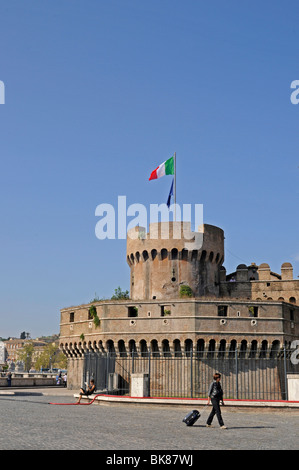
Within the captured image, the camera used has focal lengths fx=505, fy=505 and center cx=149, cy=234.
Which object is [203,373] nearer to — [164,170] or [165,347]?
[165,347]

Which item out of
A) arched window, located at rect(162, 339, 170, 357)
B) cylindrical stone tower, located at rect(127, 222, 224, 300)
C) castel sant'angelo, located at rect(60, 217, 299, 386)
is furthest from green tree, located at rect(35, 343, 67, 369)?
arched window, located at rect(162, 339, 170, 357)

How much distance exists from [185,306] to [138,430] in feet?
70.0

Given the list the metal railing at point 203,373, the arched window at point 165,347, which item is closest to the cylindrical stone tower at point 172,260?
the arched window at point 165,347

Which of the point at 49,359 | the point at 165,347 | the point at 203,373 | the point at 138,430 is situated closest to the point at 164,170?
the point at 165,347

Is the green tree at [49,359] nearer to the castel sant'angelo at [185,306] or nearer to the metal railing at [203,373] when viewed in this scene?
the castel sant'angelo at [185,306]

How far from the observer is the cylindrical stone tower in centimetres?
4069

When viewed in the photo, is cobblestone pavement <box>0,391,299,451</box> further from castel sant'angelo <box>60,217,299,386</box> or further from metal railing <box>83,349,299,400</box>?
metal railing <box>83,349,299,400</box>

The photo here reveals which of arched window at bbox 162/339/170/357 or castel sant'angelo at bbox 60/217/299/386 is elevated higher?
castel sant'angelo at bbox 60/217/299/386

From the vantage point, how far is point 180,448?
11.5 meters

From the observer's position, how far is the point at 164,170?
4169 cm

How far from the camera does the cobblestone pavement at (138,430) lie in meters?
11.8

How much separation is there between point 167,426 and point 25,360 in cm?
11995

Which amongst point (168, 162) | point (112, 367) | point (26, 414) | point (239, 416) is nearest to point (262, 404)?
point (239, 416)

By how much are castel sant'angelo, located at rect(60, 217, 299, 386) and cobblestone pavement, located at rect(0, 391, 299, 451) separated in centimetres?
1247
